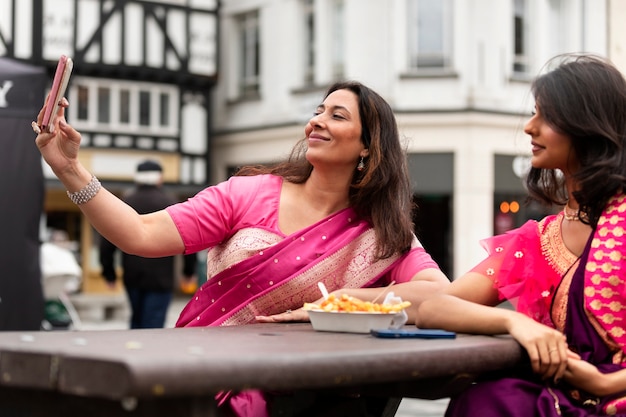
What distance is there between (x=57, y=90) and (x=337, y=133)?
1.02 meters

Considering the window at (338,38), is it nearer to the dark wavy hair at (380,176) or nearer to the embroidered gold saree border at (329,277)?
the dark wavy hair at (380,176)

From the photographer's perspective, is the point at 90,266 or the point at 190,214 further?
the point at 90,266

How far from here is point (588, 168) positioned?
2.83 metres

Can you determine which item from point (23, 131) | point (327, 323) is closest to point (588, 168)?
point (327, 323)

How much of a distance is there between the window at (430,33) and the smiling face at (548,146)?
20.2 m

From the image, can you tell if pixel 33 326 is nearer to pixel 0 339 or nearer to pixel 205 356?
pixel 0 339

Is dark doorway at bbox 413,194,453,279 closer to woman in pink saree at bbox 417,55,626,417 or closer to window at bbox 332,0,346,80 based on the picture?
window at bbox 332,0,346,80

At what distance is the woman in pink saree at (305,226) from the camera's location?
332cm

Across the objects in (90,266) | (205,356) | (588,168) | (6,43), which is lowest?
(90,266)

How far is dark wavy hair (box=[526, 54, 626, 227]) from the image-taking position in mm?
2812

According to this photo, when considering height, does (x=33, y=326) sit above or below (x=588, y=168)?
below

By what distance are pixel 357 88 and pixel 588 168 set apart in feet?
3.44

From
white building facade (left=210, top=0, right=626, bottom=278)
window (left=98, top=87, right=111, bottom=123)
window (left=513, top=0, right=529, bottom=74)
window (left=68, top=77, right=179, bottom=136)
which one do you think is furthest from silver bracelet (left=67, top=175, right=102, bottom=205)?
window (left=98, top=87, right=111, bottom=123)

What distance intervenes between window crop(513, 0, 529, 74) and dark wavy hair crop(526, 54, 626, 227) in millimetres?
20912
